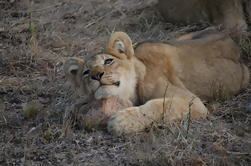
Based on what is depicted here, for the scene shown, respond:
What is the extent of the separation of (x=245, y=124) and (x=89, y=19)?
3130 mm

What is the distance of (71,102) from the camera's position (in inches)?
208

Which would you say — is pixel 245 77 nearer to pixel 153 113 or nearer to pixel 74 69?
pixel 153 113

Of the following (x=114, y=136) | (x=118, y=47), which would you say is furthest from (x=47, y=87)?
(x=114, y=136)

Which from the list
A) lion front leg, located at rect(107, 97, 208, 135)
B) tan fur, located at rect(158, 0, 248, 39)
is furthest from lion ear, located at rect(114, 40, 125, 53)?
tan fur, located at rect(158, 0, 248, 39)

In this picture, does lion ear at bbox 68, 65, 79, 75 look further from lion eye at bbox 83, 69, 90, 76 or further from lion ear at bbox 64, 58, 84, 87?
lion eye at bbox 83, 69, 90, 76

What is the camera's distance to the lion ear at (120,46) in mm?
4844

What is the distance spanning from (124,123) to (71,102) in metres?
1.01

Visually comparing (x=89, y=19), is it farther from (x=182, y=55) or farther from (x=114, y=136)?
(x=114, y=136)

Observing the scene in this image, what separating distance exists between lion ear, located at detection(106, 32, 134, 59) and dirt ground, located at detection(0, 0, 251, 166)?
619 millimetres

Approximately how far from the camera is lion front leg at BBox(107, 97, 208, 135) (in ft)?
14.4

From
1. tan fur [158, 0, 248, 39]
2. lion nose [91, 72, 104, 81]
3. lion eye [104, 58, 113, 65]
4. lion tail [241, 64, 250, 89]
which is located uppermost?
tan fur [158, 0, 248, 39]

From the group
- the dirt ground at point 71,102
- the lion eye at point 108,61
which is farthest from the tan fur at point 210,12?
the lion eye at point 108,61

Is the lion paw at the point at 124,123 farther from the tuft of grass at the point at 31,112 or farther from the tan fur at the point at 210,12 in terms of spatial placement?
the tan fur at the point at 210,12

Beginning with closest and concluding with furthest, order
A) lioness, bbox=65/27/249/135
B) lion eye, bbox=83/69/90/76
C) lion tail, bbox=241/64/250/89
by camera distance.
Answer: lioness, bbox=65/27/249/135, lion eye, bbox=83/69/90/76, lion tail, bbox=241/64/250/89
